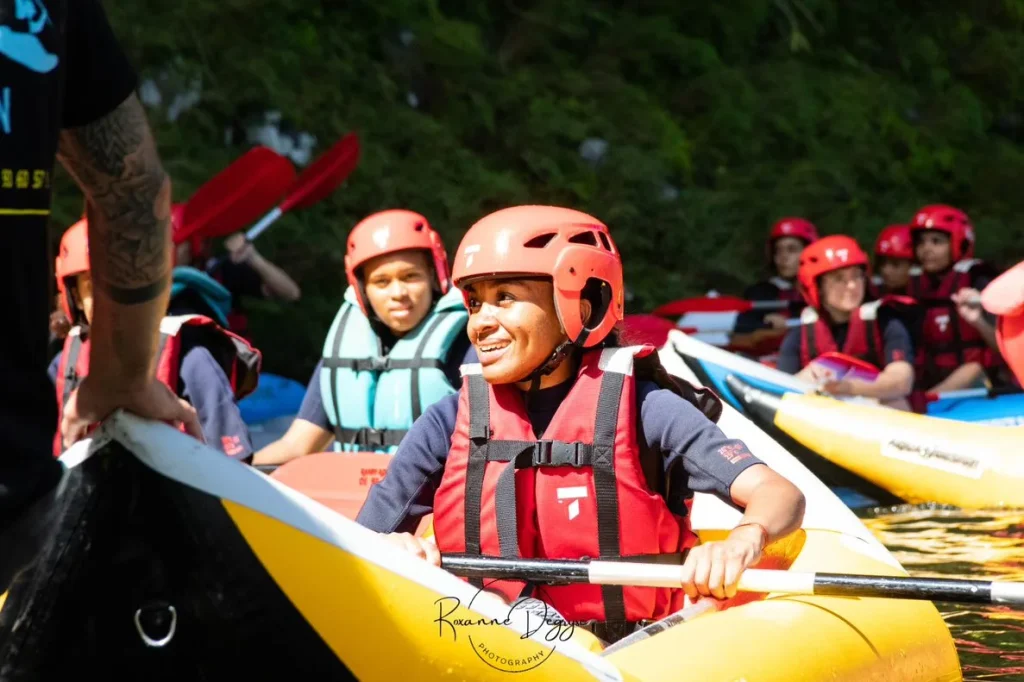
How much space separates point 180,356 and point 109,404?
321cm

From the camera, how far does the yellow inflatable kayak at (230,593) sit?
6.89ft

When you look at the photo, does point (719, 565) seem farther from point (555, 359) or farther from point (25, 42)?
point (25, 42)

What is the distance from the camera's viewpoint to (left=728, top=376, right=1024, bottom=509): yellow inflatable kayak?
709 centimetres

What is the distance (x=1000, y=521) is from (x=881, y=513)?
2.12ft

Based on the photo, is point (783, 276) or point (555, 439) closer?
point (555, 439)

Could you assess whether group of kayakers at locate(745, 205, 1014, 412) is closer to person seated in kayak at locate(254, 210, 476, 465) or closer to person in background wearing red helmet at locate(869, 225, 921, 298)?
person in background wearing red helmet at locate(869, 225, 921, 298)

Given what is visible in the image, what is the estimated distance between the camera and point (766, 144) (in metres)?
13.7

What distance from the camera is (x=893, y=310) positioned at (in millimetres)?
9320

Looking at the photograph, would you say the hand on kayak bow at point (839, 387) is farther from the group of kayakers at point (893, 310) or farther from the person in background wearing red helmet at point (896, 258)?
the person in background wearing red helmet at point (896, 258)

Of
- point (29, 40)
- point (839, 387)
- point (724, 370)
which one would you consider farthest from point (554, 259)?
point (839, 387)

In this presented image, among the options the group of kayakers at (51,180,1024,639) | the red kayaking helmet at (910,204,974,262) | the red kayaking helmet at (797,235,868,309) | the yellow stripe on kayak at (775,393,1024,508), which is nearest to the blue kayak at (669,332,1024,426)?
the yellow stripe on kayak at (775,393,1024,508)

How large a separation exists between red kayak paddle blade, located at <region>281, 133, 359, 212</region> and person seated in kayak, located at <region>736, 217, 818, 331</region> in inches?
129

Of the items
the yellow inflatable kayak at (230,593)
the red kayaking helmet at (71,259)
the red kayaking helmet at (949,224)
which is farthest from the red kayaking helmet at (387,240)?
the red kayaking helmet at (949,224)

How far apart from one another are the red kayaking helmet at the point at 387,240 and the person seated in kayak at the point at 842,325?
11.7ft
